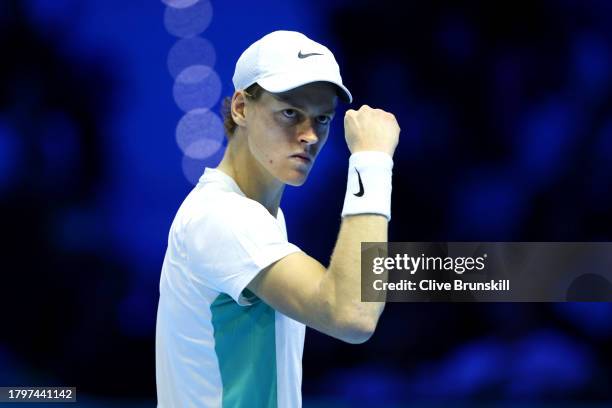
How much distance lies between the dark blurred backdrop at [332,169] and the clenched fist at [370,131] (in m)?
3.29

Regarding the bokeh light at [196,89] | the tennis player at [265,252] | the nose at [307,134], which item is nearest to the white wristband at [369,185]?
the tennis player at [265,252]

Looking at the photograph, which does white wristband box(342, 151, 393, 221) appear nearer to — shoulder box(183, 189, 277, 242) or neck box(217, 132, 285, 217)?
shoulder box(183, 189, 277, 242)

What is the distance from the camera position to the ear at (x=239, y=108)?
2023 mm

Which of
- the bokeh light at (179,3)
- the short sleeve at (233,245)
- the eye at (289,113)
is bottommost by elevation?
the short sleeve at (233,245)

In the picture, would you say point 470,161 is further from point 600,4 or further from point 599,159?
point 600,4

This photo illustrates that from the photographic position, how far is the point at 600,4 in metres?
5.39

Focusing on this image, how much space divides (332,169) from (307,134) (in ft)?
10.8

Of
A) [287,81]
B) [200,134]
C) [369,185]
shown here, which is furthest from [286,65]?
[200,134]

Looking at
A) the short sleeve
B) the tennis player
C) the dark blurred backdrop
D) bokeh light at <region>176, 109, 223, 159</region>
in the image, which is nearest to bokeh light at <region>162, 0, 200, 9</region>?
the dark blurred backdrop

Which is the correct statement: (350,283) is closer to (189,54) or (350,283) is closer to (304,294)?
(304,294)

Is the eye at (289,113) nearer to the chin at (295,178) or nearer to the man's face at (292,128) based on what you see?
the man's face at (292,128)

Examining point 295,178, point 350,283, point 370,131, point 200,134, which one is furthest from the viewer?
point 200,134

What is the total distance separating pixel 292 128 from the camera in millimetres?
1929

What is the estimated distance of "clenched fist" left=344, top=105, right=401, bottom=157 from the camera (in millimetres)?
1835
